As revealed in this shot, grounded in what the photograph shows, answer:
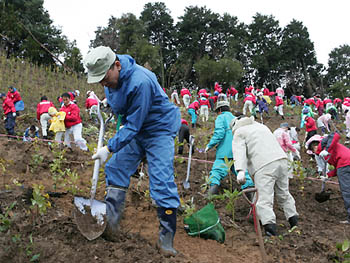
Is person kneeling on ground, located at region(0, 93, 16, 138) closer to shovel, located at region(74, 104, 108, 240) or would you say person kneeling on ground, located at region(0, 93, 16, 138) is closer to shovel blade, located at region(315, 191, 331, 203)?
shovel, located at region(74, 104, 108, 240)

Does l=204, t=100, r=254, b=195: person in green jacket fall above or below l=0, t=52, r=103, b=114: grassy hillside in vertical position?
below

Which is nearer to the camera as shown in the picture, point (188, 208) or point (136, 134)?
point (136, 134)

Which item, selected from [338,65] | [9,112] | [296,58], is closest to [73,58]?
[9,112]

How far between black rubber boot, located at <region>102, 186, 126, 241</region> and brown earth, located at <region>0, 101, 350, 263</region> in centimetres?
9

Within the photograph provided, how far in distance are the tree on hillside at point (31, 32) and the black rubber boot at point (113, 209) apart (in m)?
21.9

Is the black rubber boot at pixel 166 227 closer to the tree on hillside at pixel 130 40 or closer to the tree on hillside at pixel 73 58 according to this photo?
the tree on hillside at pixel 73 58

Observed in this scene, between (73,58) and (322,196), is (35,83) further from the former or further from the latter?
(322,196)

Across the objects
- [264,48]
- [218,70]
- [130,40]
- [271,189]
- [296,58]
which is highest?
[264,48]

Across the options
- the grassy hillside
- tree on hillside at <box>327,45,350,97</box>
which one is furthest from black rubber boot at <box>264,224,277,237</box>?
tree on hillside at <box>327,45,350,97</box>

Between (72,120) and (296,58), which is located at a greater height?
(296,58)

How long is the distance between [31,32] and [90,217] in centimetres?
2528

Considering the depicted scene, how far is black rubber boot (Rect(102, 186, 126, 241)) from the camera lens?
2553 mm

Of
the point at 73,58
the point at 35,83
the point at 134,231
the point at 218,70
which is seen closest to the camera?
the point at 134,231

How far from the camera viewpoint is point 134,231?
2.97 meters
